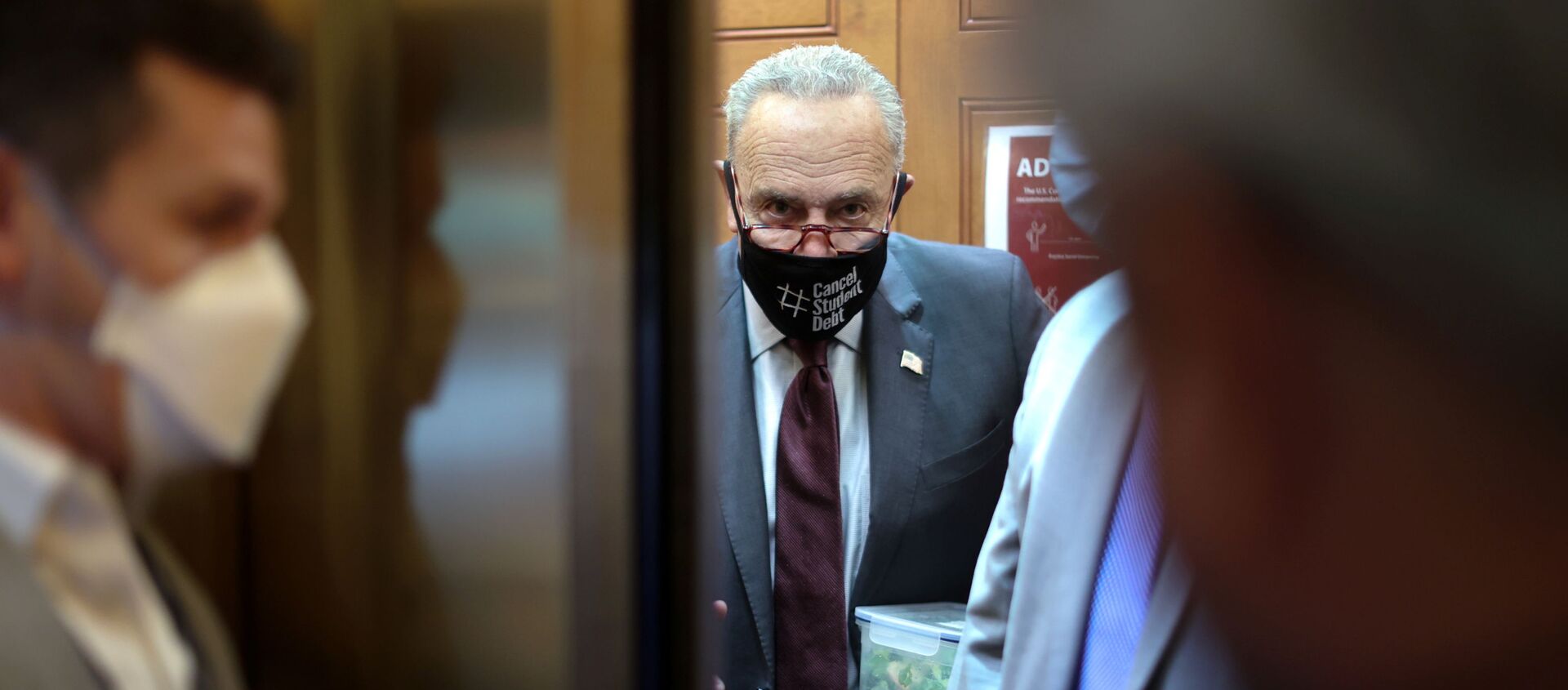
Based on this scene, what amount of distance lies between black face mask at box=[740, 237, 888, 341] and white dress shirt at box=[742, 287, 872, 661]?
2.0 inches

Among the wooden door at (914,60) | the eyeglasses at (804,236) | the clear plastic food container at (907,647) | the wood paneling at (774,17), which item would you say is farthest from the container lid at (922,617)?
the wood paneling at (774,17)

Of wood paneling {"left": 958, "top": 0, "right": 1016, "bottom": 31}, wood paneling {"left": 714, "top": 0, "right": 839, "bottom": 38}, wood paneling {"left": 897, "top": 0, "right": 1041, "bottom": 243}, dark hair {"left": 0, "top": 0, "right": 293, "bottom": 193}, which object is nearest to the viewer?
dark hair {"left": 0, "top": 0, "right": 293, "bottom": 193}

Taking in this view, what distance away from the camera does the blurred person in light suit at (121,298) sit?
295 mm

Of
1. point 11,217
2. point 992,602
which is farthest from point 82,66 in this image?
point 992,602

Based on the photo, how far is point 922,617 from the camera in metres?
1.28

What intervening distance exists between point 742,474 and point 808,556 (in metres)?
0.13

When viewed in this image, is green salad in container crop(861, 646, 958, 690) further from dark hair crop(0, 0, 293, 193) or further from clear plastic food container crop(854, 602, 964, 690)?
dark hair crop(0, 0, 293, 193)

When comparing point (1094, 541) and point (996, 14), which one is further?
point (1094, 541)

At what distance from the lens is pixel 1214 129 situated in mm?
390

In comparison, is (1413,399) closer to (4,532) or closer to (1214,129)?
(1214,129)

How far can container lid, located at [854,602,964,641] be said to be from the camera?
1215mm

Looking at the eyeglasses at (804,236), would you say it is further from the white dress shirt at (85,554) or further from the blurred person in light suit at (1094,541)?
the white dress shirt at (85,554)

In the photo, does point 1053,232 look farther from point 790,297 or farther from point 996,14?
point 790,297

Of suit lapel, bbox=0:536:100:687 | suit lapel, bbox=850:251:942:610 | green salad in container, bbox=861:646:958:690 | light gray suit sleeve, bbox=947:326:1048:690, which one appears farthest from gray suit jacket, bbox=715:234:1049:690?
suit lapel, bbox=0:536:100:687
